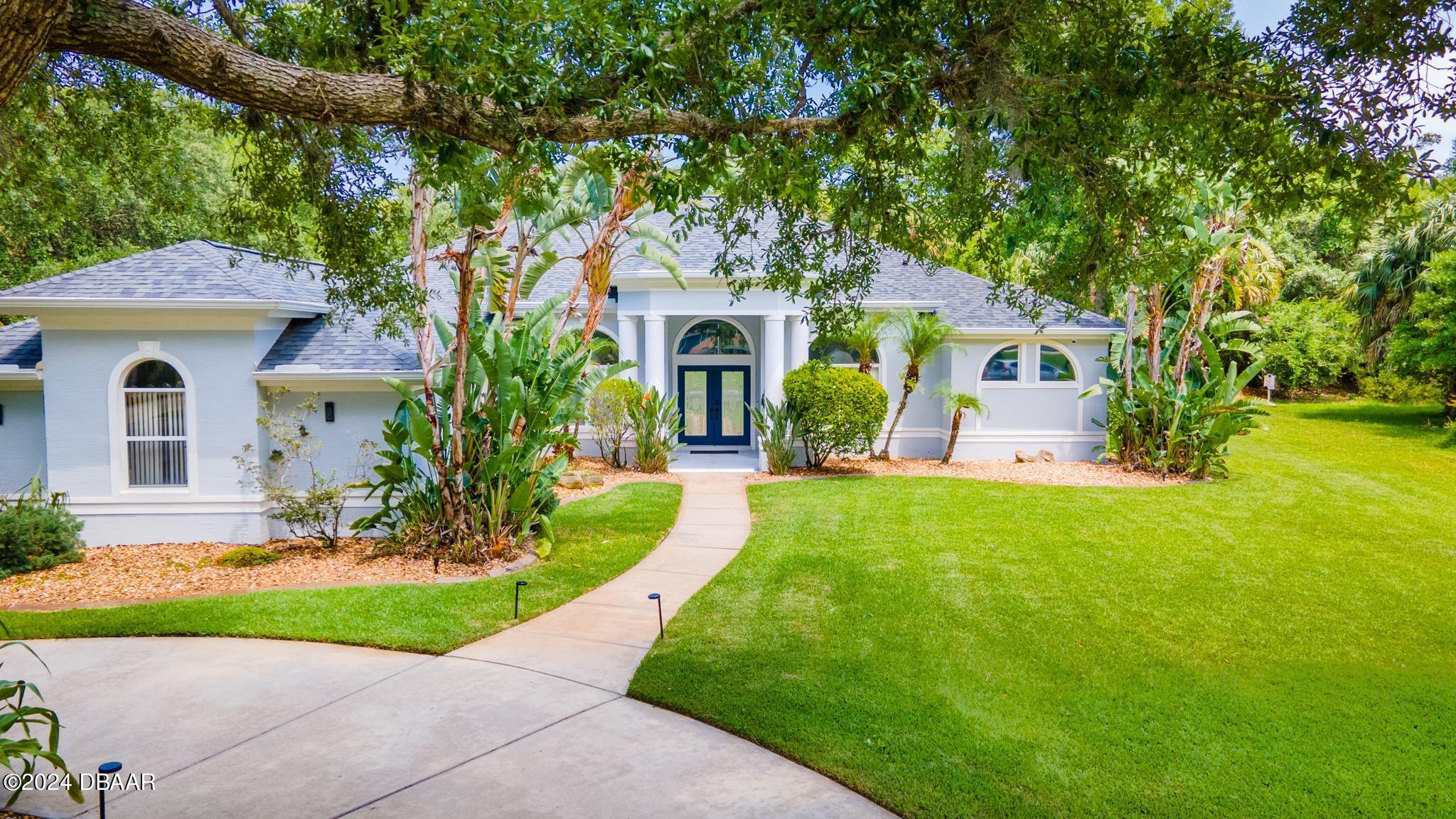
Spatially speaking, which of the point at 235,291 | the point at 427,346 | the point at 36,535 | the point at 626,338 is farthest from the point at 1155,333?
the point at 36,535

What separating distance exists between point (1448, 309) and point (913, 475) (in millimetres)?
14323

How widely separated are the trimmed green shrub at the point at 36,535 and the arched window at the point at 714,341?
41.3 ft

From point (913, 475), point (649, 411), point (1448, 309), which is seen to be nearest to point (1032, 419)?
point (913, 475)

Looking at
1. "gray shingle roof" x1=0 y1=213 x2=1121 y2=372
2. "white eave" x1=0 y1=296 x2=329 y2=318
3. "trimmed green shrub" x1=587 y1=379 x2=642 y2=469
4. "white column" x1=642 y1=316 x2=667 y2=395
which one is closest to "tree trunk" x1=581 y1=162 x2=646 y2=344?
"gray shingle roof" x1=0 y1=213 x2=1121 y2=372

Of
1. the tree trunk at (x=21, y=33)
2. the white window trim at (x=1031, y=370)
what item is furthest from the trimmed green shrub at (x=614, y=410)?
the tree trunk at (x=21, y=33)

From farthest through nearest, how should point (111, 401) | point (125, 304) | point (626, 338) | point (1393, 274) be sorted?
point (1393, 274) → point (626, 338) → point (111, 401) → point (125, 304)

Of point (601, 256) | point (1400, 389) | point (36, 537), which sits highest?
point (601, 256)

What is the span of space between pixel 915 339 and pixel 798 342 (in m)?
2.47

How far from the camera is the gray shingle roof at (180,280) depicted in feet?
38.1

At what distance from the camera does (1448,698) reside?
698 cm

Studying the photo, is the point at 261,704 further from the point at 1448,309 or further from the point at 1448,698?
the point at 1448,309

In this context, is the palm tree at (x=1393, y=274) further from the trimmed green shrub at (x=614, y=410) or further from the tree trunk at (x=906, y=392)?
the trimmed green shrub at (x=614, y=410)

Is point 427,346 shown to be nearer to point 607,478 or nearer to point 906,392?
point 607,478

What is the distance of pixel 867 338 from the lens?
17594 millimetres
